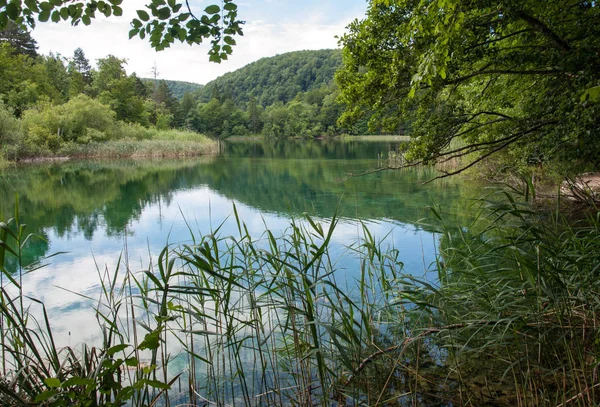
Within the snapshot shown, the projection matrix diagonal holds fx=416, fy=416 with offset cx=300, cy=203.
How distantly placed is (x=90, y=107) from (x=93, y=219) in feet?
76.0

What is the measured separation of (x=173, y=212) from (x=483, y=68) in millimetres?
8981

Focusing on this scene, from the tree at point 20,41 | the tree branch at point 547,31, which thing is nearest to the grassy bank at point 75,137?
the tree at point 20,41

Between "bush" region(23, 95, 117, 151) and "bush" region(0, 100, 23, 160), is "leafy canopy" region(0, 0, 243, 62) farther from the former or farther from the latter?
"bush" region(23, 95, 117, 151)

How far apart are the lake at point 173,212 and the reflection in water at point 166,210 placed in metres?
0.03

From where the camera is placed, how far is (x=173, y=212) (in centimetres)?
1173

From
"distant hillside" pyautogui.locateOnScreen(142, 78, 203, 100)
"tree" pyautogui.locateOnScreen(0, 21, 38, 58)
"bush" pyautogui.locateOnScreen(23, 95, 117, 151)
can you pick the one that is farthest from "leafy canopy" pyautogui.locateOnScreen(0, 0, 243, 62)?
"distant hillside" pyautogui.locateOnScreen(142, 78, 203, 100)

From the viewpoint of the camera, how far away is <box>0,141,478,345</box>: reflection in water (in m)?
6.09

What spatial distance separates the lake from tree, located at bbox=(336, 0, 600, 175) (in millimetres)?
1477

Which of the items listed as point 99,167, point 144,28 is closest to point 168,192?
point 99,167

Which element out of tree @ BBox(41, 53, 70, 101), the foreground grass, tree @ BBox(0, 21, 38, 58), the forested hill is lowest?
the foreground grass

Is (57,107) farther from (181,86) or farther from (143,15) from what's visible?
(181,86)

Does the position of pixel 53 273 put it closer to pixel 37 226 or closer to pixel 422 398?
pixel 37 226

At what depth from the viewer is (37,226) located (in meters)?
9.95

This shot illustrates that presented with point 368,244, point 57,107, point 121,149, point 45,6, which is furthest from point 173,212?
point 57,107
